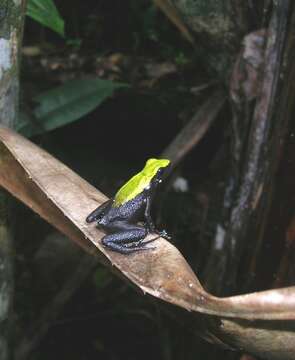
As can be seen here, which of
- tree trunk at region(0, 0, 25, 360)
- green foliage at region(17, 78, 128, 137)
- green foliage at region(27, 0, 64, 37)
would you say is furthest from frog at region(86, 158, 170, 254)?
green foliage at region(17, 78, 128, 137)

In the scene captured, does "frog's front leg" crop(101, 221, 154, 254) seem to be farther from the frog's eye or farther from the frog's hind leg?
the frog's eye

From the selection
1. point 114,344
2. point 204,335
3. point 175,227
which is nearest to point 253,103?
point 175,227

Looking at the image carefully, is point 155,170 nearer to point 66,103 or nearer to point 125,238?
point 125,238

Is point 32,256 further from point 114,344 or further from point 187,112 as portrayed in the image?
point 187,112

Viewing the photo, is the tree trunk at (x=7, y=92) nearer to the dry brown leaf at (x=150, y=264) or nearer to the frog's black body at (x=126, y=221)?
the dry brown leaf at (x=150, y=264)

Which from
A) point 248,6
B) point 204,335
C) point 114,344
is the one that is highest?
point 248,6

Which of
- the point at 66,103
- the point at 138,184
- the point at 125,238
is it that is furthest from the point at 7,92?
the point at 66,103

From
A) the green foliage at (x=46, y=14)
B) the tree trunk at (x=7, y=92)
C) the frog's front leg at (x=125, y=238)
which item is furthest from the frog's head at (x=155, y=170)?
the green foliage at (x=46, y=14)
